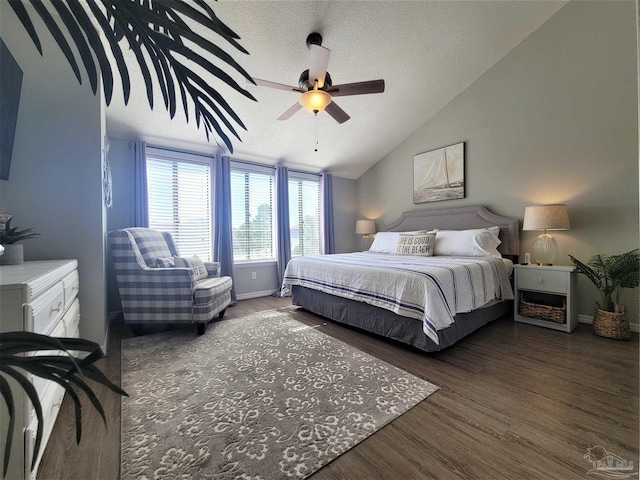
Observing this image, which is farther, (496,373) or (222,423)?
(496,373)

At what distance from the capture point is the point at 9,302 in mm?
1031

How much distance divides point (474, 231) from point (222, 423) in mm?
3352

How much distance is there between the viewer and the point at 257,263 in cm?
441

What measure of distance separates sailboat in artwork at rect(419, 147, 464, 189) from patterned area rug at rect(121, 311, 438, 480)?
2.98 metres

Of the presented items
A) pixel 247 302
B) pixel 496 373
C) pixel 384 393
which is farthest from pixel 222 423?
pixel 247 302

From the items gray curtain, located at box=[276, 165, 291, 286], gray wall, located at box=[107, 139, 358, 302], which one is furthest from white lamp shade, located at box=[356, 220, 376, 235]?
gray curtain, located at box=[276, 165, 291, 286]

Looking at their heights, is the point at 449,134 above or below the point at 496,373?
above

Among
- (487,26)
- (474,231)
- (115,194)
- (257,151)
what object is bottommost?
(474,231)

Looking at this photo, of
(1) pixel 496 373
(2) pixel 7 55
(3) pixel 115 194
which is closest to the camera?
(2) pixel 7 55

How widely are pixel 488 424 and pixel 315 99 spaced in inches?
103

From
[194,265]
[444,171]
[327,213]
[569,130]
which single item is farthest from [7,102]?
[569,130]

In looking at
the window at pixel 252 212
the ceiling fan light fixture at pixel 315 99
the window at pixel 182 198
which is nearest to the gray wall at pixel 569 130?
the ceiling fan light fixture at pixel 315 99

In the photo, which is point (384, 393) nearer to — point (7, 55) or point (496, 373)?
point (496, 373)

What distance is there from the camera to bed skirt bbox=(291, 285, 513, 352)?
7.14 ft
